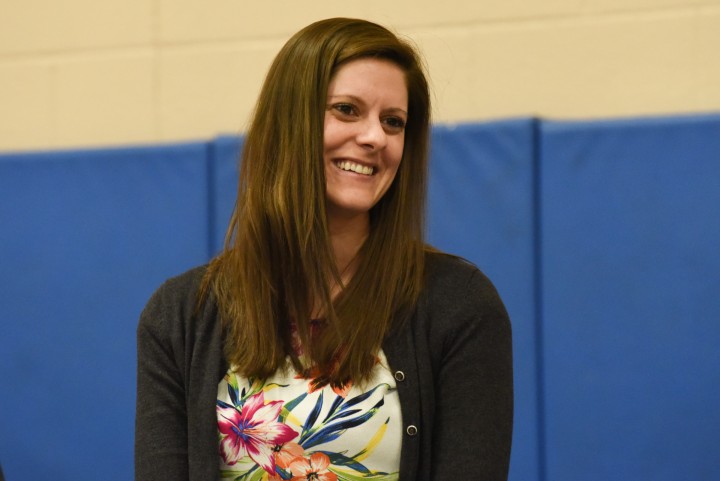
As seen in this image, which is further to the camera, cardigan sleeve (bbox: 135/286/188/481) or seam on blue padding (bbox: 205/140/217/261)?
seam on blue padding (bbox: 205/140/217/261)

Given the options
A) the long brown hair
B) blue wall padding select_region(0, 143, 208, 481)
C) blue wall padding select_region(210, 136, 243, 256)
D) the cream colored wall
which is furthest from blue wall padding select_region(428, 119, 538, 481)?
the long brown hair

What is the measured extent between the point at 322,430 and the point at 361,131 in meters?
0.40

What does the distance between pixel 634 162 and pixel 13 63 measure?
1788 millimetres

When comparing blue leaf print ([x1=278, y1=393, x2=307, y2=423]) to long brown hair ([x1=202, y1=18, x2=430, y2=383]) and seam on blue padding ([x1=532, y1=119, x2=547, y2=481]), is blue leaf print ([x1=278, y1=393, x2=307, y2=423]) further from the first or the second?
seam on blue padding ([x1=532, y1=119, x2=547, y2=481])

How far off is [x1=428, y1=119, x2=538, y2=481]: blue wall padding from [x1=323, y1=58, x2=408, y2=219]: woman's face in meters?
0.87

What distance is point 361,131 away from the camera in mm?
1265

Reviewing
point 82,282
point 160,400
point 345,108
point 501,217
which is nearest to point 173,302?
point 160,400

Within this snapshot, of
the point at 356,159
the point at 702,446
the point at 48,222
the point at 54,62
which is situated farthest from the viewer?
the point at 54,62

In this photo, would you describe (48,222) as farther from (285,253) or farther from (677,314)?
(677,314)

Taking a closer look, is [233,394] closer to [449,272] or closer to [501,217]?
[449,272]

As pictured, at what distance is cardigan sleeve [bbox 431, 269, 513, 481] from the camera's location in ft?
4.00

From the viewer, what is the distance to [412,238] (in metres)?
1.33

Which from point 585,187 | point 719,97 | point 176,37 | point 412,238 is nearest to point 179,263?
point 176,37

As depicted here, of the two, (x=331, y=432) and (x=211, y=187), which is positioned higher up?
(x=211, y=187)
